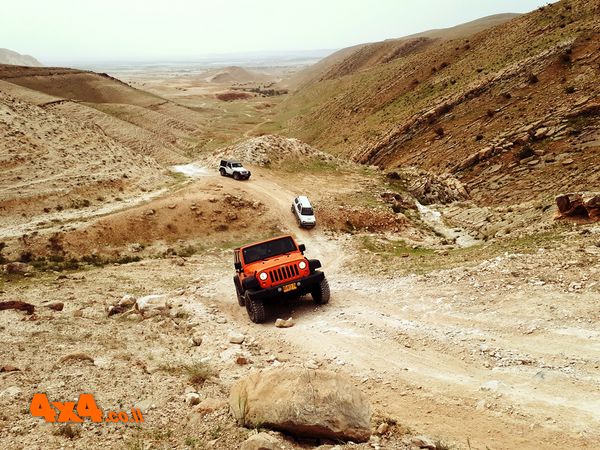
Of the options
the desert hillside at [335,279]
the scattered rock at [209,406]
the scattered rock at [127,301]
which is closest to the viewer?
the desert hillside at [335,279]

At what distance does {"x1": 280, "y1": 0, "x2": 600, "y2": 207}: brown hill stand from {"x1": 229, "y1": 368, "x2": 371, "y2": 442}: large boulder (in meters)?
27.8

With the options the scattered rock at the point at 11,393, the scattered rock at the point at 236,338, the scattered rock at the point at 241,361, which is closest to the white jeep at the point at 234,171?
the scattered rock at the point at 236,338

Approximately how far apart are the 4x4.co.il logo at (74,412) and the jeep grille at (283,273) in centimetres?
667

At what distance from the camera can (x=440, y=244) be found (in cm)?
2541

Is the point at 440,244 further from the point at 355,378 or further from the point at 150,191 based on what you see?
the point at 150,191

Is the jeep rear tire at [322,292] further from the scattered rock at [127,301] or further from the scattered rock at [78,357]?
the scattered rock at [78,357]

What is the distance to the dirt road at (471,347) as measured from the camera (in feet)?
25.0

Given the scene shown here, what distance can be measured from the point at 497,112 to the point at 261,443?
1707 inches

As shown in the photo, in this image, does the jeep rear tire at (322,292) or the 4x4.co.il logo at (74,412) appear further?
the jeep rear tire at (322,292)

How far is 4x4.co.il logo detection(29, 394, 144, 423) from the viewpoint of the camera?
743cm

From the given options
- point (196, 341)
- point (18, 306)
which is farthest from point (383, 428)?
point (18, 306)

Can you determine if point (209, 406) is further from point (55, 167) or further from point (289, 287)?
point (55, 167)

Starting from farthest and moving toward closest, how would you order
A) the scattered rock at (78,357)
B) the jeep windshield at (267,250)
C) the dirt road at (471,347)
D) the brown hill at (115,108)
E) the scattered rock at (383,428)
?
the brown hill at (115,108) → the jeep windshield at (267,250) → the scattered rock at (78,357) → the dirt road at (471,347) → the scattered rock at (383,428)

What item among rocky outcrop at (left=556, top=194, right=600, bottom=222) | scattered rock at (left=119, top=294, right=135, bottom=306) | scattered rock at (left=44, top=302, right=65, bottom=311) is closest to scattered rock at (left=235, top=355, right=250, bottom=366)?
scattered rock at (left=119, top=294, right=135, bottom=306)
